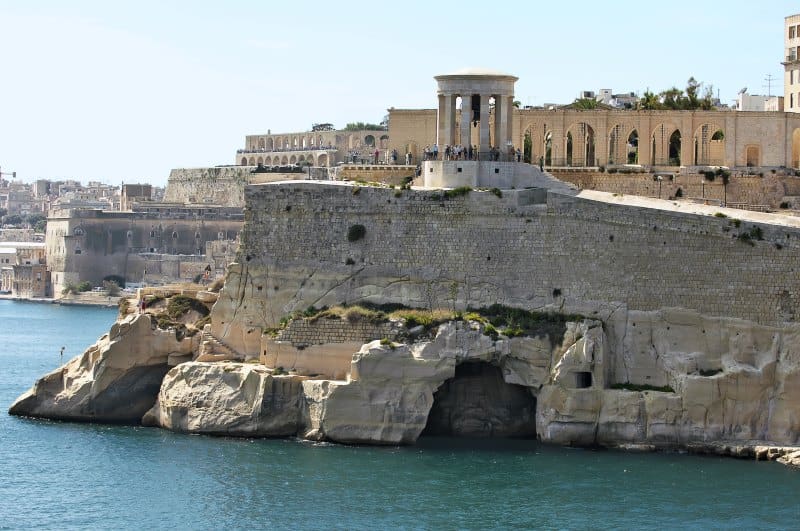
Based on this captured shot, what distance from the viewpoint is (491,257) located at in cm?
4453

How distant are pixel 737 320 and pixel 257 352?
11.7m

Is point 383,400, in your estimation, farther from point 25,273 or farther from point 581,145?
point 25,273

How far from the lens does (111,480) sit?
40.3 m

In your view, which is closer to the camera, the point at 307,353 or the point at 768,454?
the point at 768,454

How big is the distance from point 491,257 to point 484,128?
474 centimetres

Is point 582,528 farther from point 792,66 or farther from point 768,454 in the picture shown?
point 792,66

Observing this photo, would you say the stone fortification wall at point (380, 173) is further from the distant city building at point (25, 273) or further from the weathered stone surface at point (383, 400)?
the distant city building at point (25, 273)

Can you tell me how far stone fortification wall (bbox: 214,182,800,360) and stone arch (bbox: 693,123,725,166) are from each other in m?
10.3

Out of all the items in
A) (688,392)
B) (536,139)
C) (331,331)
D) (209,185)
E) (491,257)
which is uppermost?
(536,139)

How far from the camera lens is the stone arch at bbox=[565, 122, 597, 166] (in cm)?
5453

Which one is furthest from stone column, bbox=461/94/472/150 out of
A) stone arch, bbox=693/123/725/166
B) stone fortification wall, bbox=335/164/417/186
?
stone arch, bbox=693/123/725/166

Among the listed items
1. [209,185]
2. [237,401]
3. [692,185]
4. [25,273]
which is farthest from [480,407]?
[25,273]

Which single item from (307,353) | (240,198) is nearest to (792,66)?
(307,353)

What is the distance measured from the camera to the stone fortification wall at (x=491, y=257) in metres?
42.7
